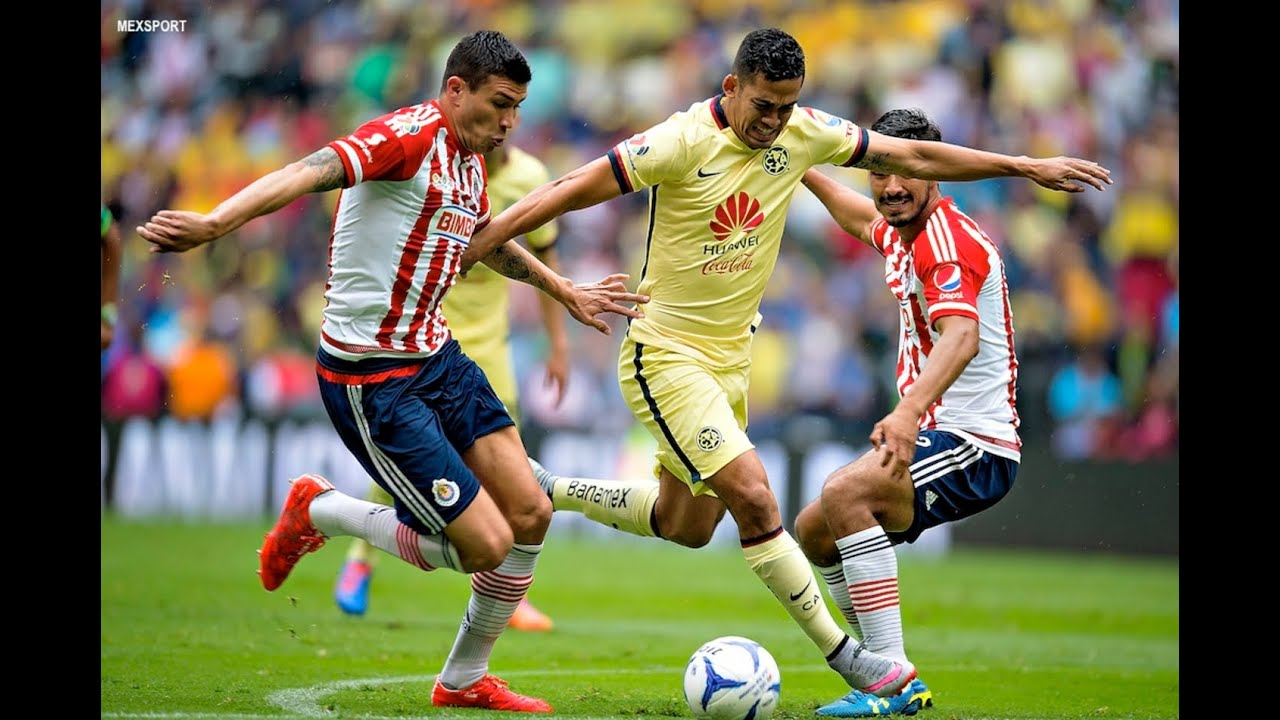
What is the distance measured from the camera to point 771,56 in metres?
A: 5.88

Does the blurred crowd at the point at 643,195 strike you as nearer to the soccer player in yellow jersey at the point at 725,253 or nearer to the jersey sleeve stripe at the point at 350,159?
the soccer player in yellow jersey at the point at 725,253

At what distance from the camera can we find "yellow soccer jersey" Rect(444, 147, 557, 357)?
8.79 m

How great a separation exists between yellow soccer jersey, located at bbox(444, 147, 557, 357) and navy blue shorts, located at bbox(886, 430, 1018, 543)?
3121mm

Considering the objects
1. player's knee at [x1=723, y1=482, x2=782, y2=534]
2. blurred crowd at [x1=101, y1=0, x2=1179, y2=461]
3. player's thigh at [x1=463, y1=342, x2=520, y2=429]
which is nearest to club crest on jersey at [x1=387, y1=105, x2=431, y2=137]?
player's knee at [x1=723, y1=482, x2=782, y2=534]

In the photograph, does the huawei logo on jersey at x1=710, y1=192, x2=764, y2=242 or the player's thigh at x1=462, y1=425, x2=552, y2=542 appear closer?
the player's thigh at x1=462, y1=425, x2=552, y2=542

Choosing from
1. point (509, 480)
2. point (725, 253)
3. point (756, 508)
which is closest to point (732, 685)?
point (756, 508)

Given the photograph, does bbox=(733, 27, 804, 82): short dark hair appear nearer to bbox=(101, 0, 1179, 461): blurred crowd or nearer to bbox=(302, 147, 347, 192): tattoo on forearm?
bbox=(302, 147, 347, 192): tattoo on forearm

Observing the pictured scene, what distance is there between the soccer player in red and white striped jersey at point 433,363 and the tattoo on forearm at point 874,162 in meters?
1.18

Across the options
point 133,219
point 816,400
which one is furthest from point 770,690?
point 133,219

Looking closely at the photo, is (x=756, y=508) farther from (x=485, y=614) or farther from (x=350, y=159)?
(x=350, y=159)

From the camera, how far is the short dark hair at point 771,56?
5.88 m

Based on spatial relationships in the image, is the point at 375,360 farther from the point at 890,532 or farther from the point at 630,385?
the point at 890,532

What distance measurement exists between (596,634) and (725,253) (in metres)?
3.33
